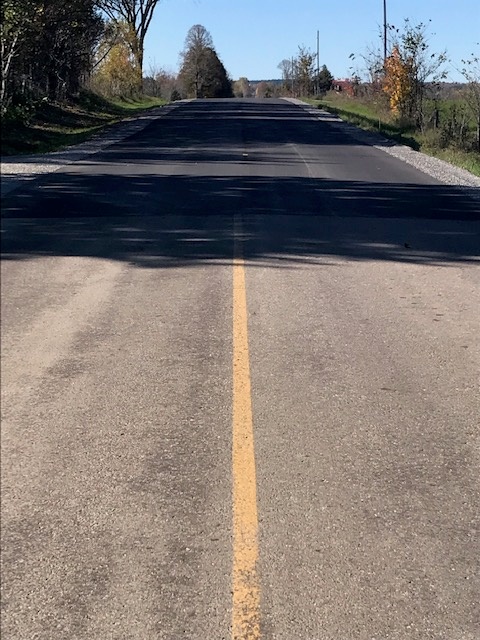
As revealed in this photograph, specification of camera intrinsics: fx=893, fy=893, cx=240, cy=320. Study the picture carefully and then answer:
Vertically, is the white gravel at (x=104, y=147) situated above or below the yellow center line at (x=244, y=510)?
above

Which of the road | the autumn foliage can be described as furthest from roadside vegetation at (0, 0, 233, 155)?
the road

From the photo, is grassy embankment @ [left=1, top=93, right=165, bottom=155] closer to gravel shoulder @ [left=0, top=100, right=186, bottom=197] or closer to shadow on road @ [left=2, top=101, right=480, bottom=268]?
gravel shoulder @ [left=0, top=100, right=186, bottom=197]

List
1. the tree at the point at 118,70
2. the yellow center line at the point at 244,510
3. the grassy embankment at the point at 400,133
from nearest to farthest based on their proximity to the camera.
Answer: the yellow center line at the point at 244,510
the grassy embankment at the point at 400,133
the tree at the point at 118,70

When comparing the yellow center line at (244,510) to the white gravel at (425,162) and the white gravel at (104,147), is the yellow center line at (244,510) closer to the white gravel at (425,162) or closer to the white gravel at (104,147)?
the white gravel at (104,147)

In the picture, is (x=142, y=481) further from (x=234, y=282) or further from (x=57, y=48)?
(x=57, y=48)

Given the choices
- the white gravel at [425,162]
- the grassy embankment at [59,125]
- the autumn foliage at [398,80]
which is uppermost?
the autumn foliage at [398,80]

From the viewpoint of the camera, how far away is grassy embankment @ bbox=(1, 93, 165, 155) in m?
21.8

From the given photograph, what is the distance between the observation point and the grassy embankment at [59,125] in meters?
21.8

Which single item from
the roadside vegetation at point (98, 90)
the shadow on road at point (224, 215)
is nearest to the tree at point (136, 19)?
the roadside vegetation at point (98, 90)

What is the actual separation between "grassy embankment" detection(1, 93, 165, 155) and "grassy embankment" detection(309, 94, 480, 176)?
9.89 metres

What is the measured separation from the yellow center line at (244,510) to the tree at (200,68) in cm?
8353

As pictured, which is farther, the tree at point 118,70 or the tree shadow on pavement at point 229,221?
the tree at point 118,70

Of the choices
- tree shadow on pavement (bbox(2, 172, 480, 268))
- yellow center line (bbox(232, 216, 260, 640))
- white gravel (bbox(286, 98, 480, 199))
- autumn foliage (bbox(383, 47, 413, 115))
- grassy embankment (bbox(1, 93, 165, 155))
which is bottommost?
yellow center line (bbox(232, 216, 260, 640))

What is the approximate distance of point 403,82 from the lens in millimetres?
36156
